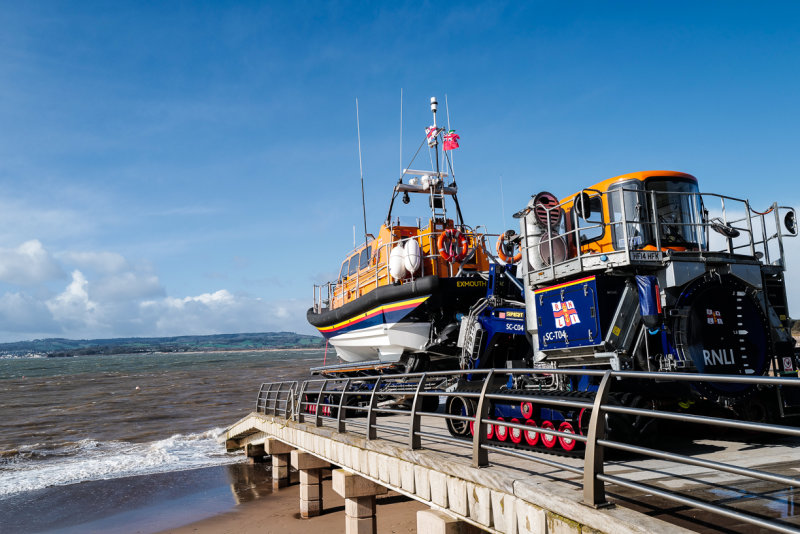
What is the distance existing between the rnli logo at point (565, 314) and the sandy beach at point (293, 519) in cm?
477

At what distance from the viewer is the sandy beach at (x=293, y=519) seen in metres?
11.2

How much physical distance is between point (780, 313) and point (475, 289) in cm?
614

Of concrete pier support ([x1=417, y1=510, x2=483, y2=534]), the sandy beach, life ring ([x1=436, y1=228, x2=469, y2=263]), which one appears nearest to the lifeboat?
life ring ([x1=436, y1=228, x2=469, y2=263])

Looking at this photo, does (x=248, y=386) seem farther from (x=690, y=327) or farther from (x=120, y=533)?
(x=690, y=327)

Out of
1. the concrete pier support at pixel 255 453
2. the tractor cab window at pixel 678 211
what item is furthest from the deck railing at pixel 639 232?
the concrete pier support at pixel 255 453

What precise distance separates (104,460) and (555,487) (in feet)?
60.5

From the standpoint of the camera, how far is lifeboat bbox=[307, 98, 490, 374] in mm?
13602

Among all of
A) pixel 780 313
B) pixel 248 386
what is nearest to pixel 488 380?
pixel 780 313

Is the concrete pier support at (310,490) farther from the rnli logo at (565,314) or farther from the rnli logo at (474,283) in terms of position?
the rnli logo at (565,314)

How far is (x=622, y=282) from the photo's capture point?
785cm

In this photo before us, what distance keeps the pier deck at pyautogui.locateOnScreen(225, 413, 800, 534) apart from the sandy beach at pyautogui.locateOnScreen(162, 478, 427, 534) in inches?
115

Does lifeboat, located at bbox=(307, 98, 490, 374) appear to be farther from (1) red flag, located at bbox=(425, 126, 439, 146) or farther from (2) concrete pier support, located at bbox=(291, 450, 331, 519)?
(2) concrete pier support, located at bbox=(291, 450, 331, 519)

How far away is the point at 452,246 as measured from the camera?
14500 millimetres

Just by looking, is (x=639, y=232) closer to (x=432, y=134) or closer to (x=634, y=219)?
(x=634, y=219)
